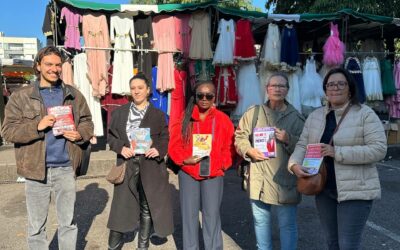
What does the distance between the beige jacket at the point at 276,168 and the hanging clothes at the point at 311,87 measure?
5.14 m

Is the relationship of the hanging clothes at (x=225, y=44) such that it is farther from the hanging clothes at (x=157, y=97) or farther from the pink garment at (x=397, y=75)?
the pink garment at (x=397, y=75)

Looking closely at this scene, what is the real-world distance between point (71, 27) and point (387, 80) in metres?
7.29

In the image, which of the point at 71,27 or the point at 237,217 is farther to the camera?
the point at 71,27

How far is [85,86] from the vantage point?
7461 mm

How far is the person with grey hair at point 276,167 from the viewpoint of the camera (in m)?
3.15

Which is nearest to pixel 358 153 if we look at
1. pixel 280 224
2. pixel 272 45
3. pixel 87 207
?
pixel 280 224

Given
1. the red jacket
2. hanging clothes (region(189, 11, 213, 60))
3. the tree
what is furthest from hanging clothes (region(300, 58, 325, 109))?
the tree

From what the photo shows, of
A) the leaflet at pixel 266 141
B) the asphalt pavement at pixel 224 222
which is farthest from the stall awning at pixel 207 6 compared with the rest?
the leaflet at pixel 266 141

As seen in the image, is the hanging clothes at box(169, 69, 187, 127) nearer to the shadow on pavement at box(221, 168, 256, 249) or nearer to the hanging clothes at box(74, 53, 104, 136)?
the hanging clothes at box(74, 53, 104, 136)

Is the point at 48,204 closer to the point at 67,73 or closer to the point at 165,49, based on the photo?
the point at 67,73

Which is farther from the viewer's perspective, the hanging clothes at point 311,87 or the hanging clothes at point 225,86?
the hanging clothes at point 311,87

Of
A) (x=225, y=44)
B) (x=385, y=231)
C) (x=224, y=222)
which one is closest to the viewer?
(x=385, y=231)

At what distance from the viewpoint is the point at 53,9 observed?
7.19 m

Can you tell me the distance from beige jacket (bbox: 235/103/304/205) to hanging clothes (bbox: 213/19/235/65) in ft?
14.5
